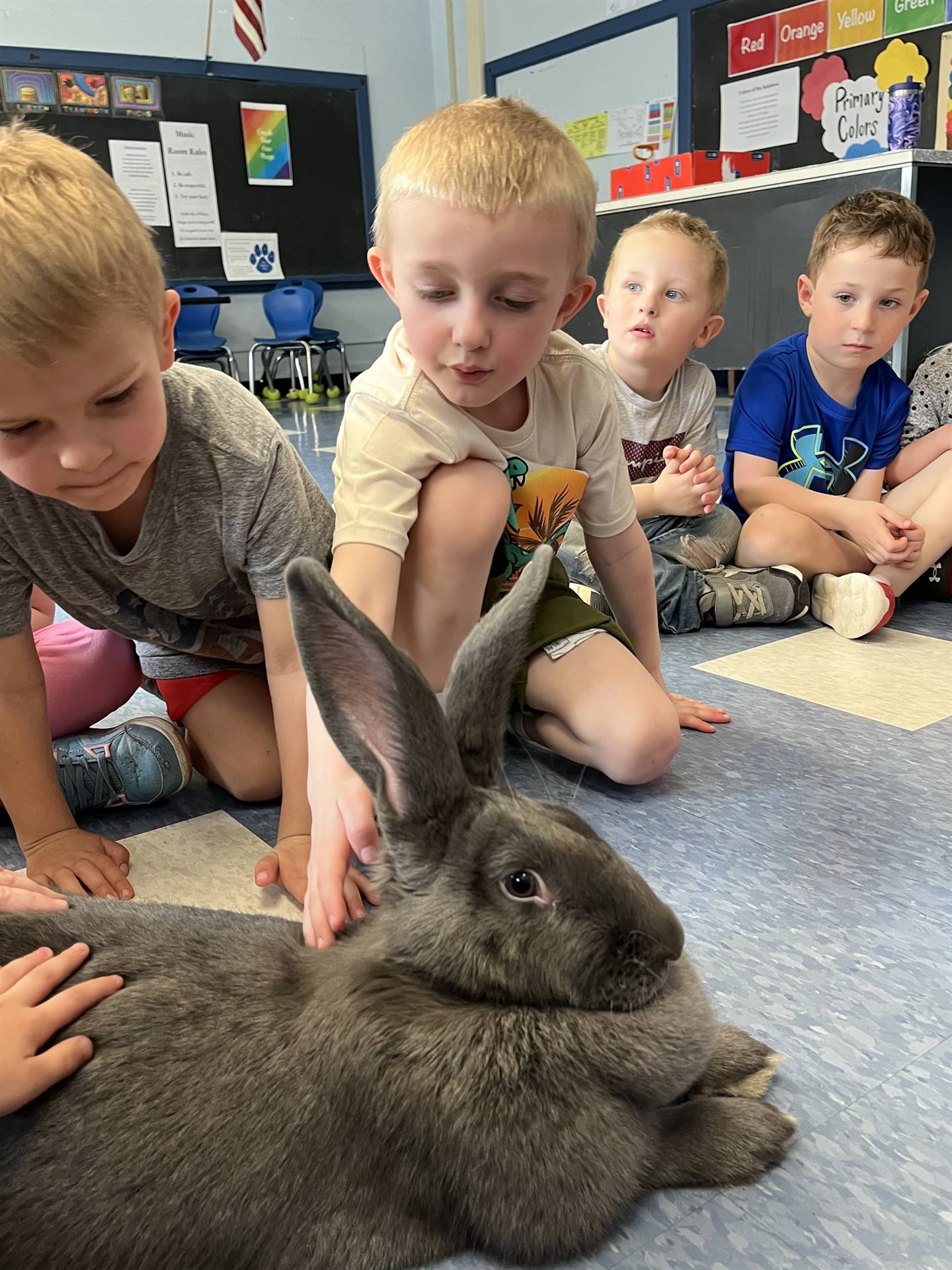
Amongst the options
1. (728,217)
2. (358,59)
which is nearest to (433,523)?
(728,217)

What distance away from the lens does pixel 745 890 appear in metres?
1.09

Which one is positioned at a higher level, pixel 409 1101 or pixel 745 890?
pixel 409 1101

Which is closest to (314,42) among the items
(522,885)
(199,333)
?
(199,333)

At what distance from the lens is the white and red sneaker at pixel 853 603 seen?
185 centimetres

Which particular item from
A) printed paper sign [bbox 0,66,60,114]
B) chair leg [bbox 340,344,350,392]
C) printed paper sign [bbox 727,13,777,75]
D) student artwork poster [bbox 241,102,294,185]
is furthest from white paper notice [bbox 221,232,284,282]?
printed paper sign [bbox 727,13,777,75]

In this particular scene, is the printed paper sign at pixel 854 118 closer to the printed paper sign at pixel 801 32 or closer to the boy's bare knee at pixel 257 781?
the printed paper sign at pixel 801 32

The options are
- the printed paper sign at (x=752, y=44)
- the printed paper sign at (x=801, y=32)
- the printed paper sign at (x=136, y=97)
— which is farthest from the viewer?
the printed paper sign at (x=136, y=97)

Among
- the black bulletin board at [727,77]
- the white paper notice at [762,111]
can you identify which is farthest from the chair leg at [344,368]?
the white paper notice at [762,111]

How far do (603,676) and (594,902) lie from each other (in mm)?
753

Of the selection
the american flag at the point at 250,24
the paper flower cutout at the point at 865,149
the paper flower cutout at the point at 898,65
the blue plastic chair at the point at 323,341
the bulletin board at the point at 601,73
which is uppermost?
the american flag at the point at 250,24

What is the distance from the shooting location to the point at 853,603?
1.89m

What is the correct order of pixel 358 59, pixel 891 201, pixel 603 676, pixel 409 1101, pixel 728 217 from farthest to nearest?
1. pixel 358 59
2. pixel 728 217
3. pixel 891 201
4. pixel 603 676
5. pixel 409 1101

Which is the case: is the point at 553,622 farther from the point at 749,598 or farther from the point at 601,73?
the point at 601,73

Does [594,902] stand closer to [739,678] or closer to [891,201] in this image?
[739,678]
